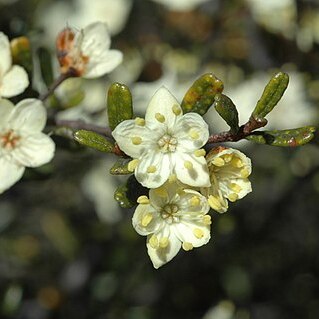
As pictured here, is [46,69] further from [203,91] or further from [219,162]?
[219,162]

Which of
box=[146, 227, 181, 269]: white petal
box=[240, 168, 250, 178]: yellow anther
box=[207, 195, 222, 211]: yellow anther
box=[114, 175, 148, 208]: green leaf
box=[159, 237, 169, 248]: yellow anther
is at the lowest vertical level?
box=[146, 227, 181, 269]: white petal

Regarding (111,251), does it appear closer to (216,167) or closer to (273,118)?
(273,118)

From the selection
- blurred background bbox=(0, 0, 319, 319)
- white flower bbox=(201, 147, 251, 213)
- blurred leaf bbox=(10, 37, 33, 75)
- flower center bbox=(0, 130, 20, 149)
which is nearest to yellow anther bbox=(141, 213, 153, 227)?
white flower bbox=(201, 147, 251, 213)

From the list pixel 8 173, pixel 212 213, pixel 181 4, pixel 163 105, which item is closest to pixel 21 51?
pixel 8 173

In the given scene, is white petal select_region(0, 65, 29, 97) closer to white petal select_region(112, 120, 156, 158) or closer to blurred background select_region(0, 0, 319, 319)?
white petal select_region(112, 120, 156, 158)

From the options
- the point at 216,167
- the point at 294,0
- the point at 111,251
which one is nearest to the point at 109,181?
the point at 111,251

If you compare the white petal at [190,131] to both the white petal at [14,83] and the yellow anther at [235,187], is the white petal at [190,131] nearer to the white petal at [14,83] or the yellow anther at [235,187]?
the yellow anther at [235,187]

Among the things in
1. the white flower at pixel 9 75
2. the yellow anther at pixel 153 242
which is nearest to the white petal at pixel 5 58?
the white flower at pixel 9 75
